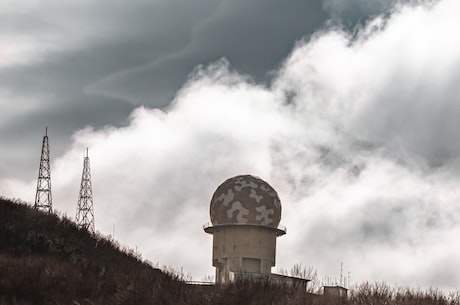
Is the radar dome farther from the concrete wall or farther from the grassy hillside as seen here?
the grassy hillside

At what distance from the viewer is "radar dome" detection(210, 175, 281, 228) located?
72062 millimetres

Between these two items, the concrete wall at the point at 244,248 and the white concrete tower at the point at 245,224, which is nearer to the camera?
the white concrete tower at the point at 245,224

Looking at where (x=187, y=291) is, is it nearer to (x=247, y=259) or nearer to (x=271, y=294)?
(x=271, y=294)

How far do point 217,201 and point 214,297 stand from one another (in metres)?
55.4

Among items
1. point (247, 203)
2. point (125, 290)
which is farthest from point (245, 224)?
point (125, 290)

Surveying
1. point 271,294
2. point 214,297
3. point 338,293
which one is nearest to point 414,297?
point 338,293

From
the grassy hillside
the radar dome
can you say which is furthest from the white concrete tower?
the grassy hillside

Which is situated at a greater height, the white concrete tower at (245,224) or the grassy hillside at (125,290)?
the white concrete tower at (245,224)

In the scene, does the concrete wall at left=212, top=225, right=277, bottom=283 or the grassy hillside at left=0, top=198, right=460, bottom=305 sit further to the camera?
the concrete wall at left=212, top=225, right=277, bottom=283

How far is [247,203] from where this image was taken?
7181 cm

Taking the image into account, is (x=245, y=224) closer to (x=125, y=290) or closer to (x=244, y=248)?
(x=244, y=248)

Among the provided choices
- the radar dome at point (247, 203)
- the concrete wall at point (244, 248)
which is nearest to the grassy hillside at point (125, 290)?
the radar dome at point (247, 203)

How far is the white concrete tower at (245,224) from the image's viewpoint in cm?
7238

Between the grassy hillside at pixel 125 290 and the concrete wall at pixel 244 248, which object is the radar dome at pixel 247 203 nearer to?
the concrete wall at pixel 244 248
